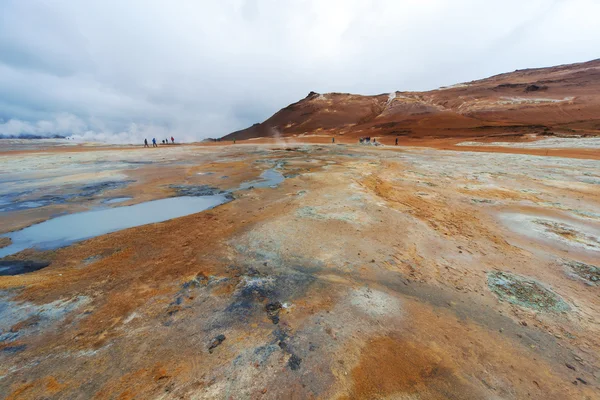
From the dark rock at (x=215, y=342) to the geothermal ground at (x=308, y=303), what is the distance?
0.04ft

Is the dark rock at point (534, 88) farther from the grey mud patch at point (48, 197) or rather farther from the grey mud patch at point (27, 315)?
the grey mud patch at point (27, 315)

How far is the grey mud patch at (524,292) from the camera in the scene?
332cm

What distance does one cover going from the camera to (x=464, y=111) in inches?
1790

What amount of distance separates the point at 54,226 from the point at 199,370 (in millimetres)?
6363

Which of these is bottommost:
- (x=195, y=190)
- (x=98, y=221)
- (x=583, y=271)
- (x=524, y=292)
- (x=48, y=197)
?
(x=583, y=271)

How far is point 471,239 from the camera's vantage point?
5.22 metres

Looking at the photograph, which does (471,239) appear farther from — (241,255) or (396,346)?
(241,255)

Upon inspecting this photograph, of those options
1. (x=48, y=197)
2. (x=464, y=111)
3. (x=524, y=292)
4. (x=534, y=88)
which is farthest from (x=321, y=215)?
(x=534, y=88)

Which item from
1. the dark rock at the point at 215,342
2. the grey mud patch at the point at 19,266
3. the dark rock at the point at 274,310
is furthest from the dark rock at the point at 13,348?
the dark rock at the point at 274,310

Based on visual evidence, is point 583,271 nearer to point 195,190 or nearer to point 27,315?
point 27,315

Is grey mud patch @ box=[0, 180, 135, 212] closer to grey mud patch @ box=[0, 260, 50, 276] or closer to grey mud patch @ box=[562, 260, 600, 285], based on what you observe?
grey mud patch @ box=[0, 260, 50, 276]

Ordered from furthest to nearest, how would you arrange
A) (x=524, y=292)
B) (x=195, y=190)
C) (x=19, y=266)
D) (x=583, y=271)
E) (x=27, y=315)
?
(x=195, y=190), (x=19, y=266), (x=583, y=271), (x=524, y=292), (x=27, y=315)

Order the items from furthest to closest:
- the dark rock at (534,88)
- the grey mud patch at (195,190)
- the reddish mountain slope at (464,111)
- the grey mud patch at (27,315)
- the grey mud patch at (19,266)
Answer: the dark rock at (534,88)
the reddish mountain slope at (464,111)
the grey mud patch at (195,190)
the grey mud patch at (19,266)
the grey mud patch at (27,315)

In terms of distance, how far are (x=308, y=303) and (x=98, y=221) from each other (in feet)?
20.3
